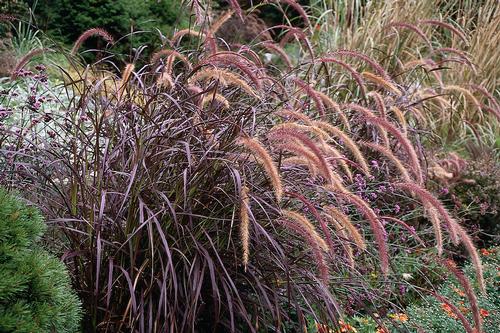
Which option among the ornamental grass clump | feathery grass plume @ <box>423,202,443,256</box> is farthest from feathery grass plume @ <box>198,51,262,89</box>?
feathery grass plume @ <box>423,202,443,256</box>

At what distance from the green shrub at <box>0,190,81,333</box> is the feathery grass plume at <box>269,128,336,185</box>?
1.01m

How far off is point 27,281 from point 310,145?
1.17 m

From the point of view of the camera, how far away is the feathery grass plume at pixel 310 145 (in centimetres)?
278

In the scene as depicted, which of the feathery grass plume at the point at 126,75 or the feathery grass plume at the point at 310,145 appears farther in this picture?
the feathery grass plume at the point at 126,75

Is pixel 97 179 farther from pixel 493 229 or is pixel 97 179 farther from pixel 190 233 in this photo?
pixel 493 229

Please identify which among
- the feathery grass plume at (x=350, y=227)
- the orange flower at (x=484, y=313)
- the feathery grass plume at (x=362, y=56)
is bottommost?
the orange flower at (x=484, y=313)

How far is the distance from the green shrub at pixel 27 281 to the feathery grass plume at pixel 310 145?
1013 mm

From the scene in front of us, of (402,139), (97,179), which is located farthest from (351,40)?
(97,179)

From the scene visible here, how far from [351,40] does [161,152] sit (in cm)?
486

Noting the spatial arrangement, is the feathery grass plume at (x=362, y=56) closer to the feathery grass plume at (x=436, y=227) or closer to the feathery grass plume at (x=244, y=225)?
the feathery grass plume at (x=436, y=227)

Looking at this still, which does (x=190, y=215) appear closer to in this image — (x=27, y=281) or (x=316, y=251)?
(x=316, y=251)

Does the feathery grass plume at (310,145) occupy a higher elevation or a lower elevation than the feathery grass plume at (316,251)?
higher

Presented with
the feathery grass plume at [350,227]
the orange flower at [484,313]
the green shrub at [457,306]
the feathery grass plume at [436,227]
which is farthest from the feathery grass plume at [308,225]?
the orange flower at [484,313]

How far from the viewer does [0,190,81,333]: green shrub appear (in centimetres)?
230
